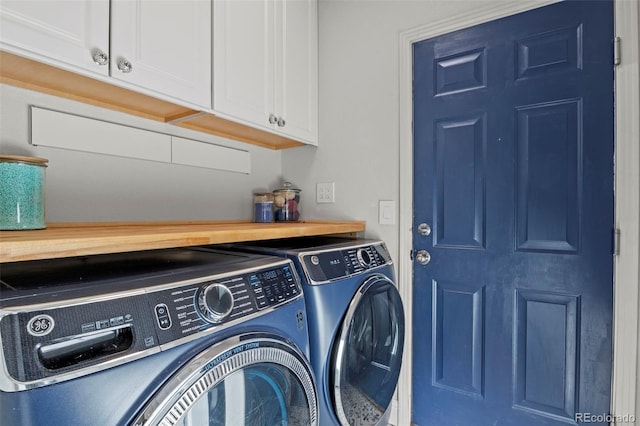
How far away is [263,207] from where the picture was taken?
1788 millimetres

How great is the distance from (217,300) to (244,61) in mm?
1145

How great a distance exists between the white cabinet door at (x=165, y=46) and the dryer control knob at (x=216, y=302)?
2.62ft

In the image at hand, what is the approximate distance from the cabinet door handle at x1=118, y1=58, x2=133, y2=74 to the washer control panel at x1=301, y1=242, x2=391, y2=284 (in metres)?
0.84

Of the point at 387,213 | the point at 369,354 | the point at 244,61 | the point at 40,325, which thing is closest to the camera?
the point at 40,325

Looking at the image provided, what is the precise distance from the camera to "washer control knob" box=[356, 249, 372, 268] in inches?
51.4

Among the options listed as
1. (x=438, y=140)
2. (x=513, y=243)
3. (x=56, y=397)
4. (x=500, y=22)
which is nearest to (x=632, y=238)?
(x=513, y=243)

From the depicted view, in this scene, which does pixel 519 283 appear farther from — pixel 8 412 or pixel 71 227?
pixel 71 227

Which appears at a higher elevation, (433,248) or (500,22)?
(500,22)

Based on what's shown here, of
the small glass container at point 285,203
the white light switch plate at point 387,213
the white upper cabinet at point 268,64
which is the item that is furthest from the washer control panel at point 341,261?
the white upper cabinet at point 268,64

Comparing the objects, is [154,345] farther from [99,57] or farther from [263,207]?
[263,207]

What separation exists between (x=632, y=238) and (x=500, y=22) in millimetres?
1042

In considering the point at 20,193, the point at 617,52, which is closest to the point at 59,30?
the point at 20,193

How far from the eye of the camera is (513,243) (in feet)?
4.59

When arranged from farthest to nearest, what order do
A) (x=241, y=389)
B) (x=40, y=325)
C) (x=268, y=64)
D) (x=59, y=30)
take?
1. (x=268, y=64)
2. (x=59, y=30)
3. (x=241, y=389)
4. (x=40, y=325)
